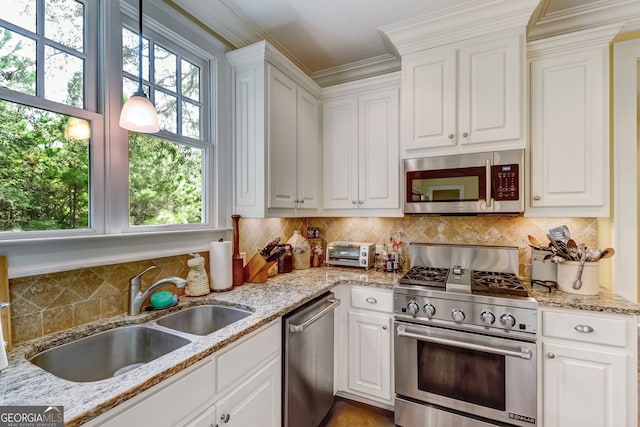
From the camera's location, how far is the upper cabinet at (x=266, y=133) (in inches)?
77.5

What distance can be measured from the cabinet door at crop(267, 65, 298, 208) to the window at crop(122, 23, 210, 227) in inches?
17.3

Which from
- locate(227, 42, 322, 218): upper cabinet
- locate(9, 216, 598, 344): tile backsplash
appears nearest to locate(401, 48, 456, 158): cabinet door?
locate(9, 216, 598, 344): tile backsplash

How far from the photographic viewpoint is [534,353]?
5.27ft

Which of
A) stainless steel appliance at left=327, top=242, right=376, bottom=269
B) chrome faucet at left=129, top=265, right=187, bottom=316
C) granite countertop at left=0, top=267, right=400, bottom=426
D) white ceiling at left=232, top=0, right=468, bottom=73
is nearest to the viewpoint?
granite countertop at left=0, top=267, right=400, bottom=426

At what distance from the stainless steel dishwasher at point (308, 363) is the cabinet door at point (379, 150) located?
88 cm

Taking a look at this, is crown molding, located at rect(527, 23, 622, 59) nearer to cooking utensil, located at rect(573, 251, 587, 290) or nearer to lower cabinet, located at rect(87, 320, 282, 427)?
cooking utensil, located at rect(573, 251, 587, 290)

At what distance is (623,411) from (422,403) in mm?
989

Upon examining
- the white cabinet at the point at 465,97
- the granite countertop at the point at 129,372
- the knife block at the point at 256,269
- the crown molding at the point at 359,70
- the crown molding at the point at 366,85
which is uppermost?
the crown molding at the point at 359,70

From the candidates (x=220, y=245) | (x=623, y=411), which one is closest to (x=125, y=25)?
(x=220, y=245)

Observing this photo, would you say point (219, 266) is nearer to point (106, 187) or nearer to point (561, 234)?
point (106, 187)

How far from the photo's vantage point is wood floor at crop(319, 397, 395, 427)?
2.00 metres

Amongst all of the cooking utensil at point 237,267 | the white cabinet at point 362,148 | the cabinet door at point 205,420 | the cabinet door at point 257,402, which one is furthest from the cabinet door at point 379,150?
the cabinet door at point 205,420

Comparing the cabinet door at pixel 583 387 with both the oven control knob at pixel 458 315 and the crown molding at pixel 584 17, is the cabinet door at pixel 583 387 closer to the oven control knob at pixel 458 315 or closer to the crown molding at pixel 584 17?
the oven control knob at pixel 458 315

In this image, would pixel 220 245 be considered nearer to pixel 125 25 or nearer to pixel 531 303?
pixel 125 25
